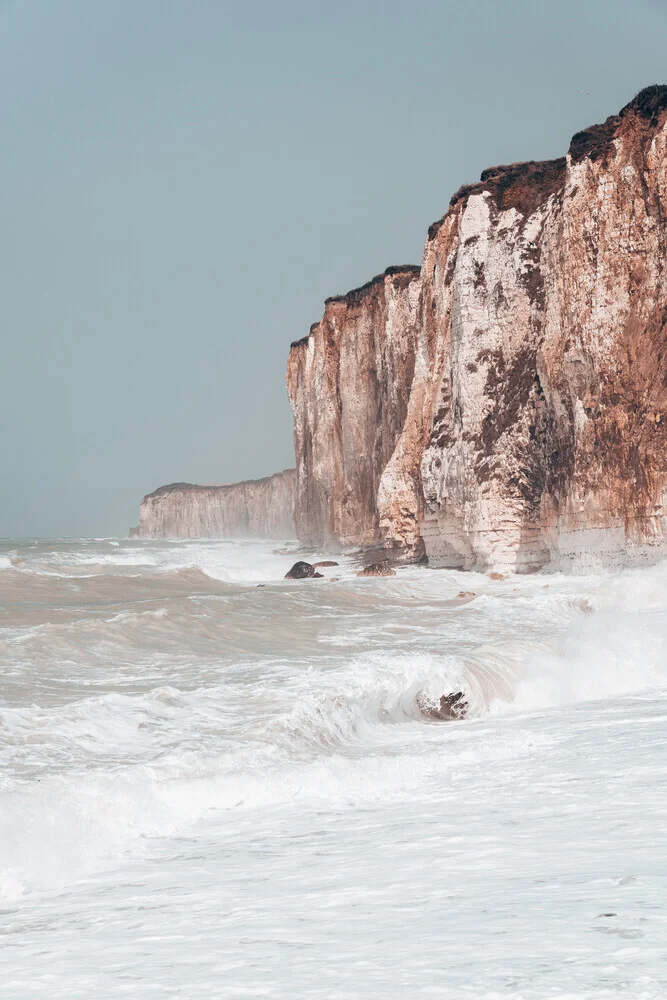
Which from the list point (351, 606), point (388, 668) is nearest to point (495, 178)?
point (351, 606)

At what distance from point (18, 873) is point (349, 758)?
2727mm

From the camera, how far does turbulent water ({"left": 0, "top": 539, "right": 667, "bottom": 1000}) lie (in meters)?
2.73

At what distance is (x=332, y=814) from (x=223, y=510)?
111587 mm

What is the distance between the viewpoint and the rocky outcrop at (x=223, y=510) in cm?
10456

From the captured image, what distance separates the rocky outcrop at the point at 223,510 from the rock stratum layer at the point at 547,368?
7133 cm

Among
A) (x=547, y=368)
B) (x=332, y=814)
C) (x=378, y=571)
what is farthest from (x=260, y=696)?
(x=378, y=571)

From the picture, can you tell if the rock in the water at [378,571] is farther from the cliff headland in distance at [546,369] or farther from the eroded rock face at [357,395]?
the eroded rock face at [357,395]

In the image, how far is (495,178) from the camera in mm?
27375

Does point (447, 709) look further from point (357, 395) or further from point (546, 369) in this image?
point (357, 395)

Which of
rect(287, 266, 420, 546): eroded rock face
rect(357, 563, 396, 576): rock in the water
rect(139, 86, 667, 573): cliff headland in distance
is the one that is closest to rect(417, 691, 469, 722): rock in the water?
rect(139, 86, 667, 573): cliff headland in distance

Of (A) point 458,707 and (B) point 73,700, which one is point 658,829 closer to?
(A) point 458,707

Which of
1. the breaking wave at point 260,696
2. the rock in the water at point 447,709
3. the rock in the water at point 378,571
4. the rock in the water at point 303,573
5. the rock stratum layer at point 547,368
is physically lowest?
the rock in the water at point 303,573

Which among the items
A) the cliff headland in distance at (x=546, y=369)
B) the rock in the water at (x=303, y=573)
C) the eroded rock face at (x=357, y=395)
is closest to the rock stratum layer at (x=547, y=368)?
the cliff headland in distance at (x=546, y=369)

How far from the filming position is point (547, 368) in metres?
24.7
